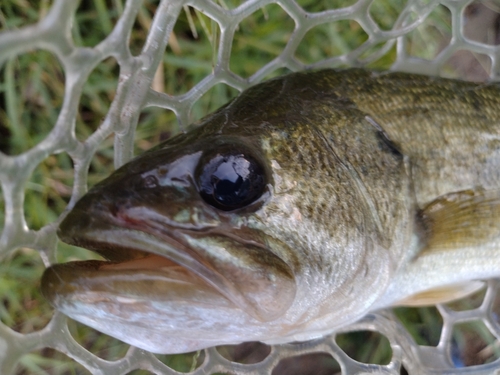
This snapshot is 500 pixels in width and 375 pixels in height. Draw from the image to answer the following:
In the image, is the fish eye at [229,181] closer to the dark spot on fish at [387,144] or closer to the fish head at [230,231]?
the fish head at [230,231]

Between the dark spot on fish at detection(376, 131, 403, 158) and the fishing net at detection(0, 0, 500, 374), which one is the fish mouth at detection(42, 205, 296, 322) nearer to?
the fishing net at detection(0, 0, 500, 374)

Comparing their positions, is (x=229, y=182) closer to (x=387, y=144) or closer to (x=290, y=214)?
(x=290, y=214)

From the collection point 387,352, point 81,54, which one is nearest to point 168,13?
point 81,54

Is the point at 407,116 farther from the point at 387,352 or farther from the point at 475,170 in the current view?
the point at 387,352

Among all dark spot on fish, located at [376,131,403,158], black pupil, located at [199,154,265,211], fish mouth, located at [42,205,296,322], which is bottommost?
fish mouth, located at [42,205,296,322]

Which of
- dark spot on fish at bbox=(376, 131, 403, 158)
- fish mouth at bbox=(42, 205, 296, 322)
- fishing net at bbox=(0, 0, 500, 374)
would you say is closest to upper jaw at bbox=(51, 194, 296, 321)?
fish mouth at bbox=(42, 205, 296, 322)

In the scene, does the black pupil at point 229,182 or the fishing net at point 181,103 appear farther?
the fishing net at point 181,103

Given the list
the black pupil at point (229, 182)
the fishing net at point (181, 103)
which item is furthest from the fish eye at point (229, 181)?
the fishing net at point (181, 103)
